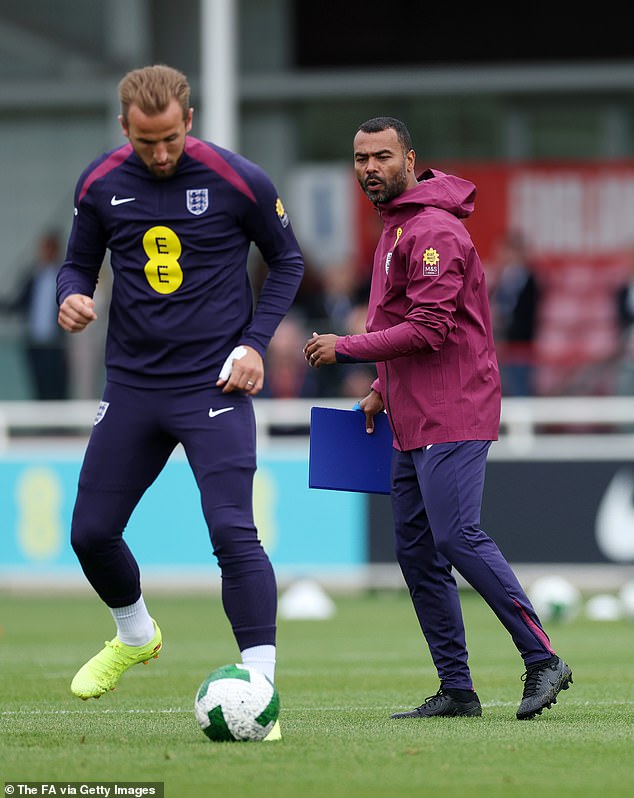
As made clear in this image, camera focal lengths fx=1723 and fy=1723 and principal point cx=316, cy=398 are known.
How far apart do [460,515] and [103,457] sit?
1291 mm

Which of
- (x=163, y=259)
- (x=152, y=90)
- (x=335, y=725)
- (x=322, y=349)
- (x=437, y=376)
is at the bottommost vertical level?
(x=335, y=725)

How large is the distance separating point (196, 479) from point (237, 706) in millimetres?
775

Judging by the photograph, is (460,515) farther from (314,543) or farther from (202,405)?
(314,543)

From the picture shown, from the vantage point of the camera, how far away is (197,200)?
592cm

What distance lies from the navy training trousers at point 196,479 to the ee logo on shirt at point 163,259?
37cm

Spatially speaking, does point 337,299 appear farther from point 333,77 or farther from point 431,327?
point 333,77

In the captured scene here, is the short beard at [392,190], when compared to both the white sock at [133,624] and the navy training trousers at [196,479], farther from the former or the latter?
the white sock at [133,624]

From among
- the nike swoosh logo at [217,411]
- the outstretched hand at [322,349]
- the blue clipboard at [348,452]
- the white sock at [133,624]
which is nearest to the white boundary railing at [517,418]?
the blue clipboard at [348,452]

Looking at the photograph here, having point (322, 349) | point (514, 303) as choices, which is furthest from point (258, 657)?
point (514, 303)

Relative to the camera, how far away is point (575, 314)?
67.5ft

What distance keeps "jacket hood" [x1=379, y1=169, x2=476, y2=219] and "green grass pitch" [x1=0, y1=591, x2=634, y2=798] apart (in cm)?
189

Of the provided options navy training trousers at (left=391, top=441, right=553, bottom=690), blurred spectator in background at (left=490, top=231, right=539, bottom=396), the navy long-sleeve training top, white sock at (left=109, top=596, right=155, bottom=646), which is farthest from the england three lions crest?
blurred spectator in background at (left=490, top=231, right=539, bottom=396)

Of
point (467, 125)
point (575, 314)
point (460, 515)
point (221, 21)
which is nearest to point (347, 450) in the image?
point (460, 515)

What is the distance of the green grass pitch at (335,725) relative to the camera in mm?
4914
